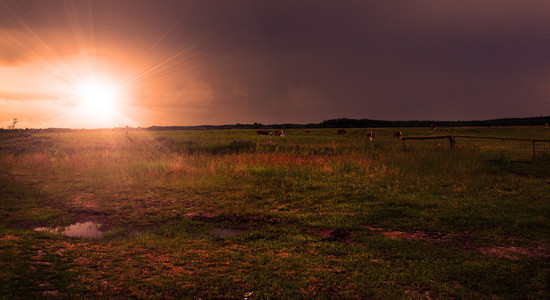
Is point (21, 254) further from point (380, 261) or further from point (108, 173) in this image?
point (108, 173)

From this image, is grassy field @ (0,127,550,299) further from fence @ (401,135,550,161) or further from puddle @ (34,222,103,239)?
fence @ (401,135,550,161)

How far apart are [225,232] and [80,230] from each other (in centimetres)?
Result: 467

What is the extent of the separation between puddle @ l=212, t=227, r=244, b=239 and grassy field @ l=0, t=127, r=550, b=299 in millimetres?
60

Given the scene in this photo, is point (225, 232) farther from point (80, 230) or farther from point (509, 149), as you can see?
point (509, 149)

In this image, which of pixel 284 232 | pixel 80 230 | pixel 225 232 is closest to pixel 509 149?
pixel 284 232

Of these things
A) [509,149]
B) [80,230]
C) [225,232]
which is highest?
[509,149]

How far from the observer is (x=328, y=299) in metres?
4.98

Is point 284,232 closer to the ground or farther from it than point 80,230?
closer to the ground

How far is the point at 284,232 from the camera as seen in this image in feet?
29.0

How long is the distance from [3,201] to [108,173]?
663 centimetres

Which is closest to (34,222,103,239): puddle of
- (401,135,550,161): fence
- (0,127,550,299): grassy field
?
(0,127,550,299): grassy field

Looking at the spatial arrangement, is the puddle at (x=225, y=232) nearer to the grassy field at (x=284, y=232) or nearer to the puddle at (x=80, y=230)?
the grassy field at (x=284, y=232)

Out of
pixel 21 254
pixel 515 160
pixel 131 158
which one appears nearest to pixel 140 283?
pixel 21 254

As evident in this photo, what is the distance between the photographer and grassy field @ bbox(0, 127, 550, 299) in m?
5.46
